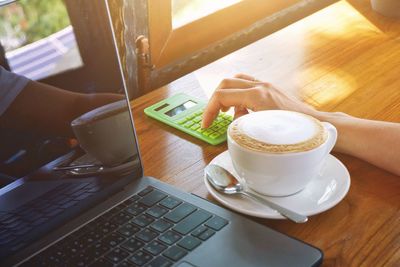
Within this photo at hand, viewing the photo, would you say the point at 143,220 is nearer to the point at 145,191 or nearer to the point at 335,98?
the point at 145,191

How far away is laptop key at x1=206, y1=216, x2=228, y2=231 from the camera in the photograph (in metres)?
0.65

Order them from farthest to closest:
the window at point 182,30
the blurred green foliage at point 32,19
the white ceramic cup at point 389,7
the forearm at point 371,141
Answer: the white ceramic cup at point 389,7 < the window at point 182,30 < the forearm at point 371,141 < the blurred green foliage at point 32,19

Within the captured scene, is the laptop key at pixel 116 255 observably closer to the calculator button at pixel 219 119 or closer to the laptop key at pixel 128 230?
the laptop key at pixel 128 230

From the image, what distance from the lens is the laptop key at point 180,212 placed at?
0.66 m

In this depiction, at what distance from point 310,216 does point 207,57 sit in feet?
2.81

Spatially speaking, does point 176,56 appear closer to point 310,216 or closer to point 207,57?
point 207,57

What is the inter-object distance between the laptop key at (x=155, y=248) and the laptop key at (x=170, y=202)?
0.23 feet

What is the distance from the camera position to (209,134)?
89 centimetres

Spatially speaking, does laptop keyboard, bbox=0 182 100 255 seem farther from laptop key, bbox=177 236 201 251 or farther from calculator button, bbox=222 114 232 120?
calculator button, bbox=222 114 232 120

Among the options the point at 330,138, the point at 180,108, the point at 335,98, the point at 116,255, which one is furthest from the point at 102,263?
the point at 335,98

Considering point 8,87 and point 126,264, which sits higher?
point 8,87

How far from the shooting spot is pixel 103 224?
2.15 feet

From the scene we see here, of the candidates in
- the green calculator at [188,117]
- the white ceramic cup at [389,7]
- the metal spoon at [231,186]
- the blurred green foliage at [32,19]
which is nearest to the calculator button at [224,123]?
the green calculator at [188,117]

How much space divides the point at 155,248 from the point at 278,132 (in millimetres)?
218
